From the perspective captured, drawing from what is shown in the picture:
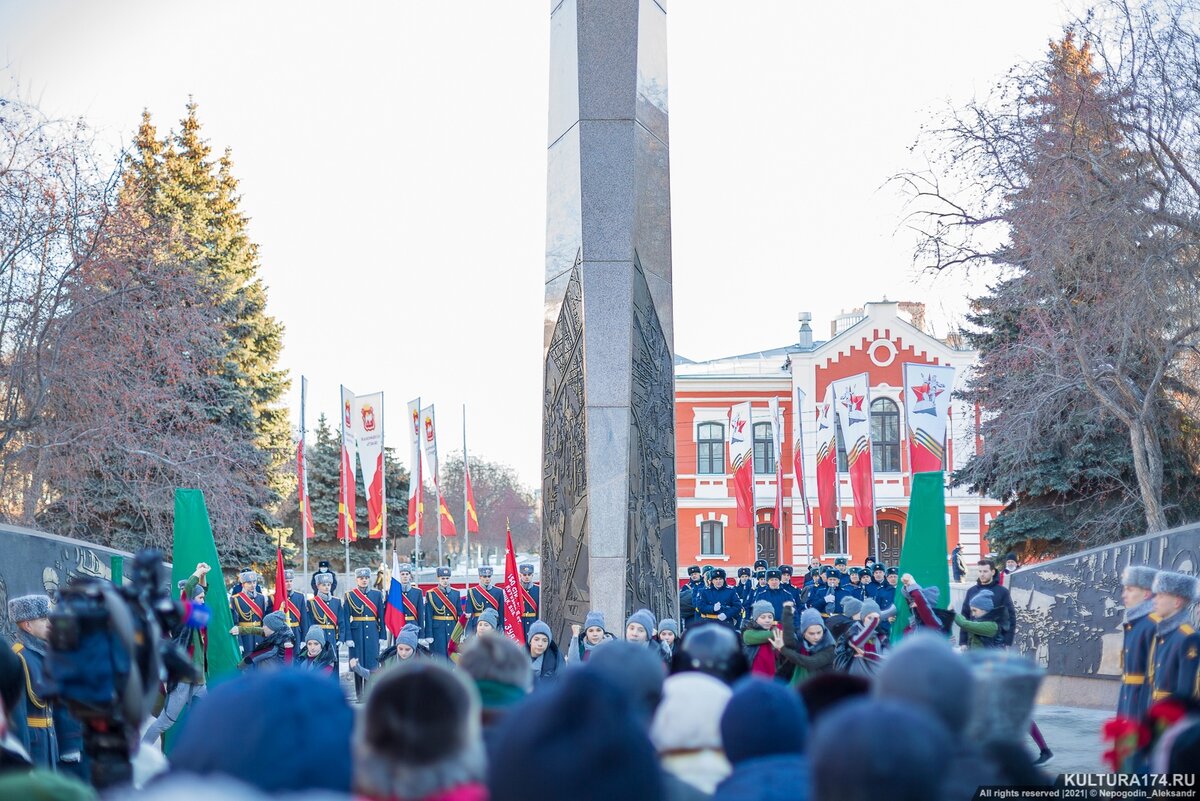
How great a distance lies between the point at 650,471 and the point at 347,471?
16668 mm

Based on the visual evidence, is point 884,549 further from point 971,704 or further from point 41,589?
point 971,704

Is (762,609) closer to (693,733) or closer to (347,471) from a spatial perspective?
(693,733)

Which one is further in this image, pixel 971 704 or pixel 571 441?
pixel 571 441

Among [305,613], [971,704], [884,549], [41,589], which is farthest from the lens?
[884,549]

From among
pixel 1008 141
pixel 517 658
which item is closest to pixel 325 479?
pixel 1008 141

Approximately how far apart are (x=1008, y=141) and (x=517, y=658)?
55.2ft

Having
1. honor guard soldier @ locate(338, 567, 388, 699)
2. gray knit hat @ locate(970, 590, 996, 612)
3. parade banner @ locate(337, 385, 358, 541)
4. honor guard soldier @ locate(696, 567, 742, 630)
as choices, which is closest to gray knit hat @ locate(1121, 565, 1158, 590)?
gray knit hat @ locate(970, 590, 996, 612)

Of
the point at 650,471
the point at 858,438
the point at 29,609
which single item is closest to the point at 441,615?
the point at 650,471

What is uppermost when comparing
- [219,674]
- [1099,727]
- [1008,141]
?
[1008,141]

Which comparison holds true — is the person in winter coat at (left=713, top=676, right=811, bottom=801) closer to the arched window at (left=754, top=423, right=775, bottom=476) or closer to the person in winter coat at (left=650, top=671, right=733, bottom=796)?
→ the person in winter coat at (left=650, top=671, right=733, bottom=796)

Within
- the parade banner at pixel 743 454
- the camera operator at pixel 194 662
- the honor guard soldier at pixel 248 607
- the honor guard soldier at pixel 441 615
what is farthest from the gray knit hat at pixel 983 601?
the parade banner at pixel 743 454

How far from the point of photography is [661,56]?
13.9 meters

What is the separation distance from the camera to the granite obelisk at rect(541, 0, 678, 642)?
13039 mm

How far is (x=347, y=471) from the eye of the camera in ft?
94.6
